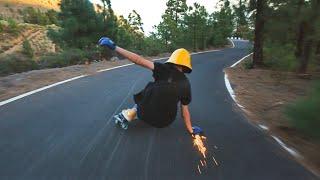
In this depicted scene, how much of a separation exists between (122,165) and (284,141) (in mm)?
3071

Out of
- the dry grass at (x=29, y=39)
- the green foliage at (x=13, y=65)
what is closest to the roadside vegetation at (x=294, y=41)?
the green foliage at (x=13, y=65)

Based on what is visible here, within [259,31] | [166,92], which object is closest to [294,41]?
[259,31]

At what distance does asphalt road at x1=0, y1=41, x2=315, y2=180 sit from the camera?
5340mm

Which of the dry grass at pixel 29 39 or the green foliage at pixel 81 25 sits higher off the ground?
the green foliage at pixel 81 25

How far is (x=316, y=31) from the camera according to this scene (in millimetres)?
13219

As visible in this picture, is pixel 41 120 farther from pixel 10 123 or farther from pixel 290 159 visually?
pixel 290 159

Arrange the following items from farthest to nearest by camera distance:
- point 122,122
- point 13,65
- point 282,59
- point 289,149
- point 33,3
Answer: point 33,3 → point 282,59 → point 13,65 → point 122,122 → point 289,149

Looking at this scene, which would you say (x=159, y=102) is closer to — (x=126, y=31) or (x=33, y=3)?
(x=126, y=31)

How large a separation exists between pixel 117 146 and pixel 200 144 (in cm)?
129

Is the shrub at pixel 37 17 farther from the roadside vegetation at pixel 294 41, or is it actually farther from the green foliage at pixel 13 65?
the green foliage at pixel 13 65

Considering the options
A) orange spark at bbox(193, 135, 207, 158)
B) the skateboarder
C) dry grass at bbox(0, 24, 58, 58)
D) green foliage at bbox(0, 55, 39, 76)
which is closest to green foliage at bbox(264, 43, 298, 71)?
green foliage at bbox(0, 55, 39, 76)

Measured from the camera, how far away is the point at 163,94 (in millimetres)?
6871

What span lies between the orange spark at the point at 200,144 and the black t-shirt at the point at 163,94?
1.79 ft

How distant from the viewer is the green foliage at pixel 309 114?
21.7ft
